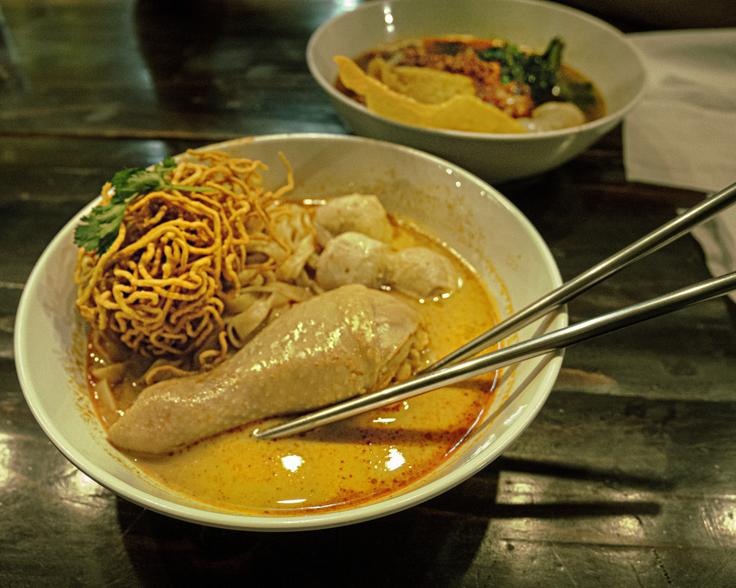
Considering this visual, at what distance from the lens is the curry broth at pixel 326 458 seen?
45.6 inches

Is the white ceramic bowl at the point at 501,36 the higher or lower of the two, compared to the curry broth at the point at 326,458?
higher

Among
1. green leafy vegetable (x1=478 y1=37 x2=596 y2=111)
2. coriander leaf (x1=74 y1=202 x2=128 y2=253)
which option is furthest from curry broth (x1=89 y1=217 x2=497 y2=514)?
green leafy vegetable (x1=478 y1=37 x2=596 y2=111)

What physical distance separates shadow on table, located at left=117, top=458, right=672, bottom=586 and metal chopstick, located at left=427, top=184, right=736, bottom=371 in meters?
0.35

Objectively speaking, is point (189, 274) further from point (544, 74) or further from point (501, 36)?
point (501, 36)

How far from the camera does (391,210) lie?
1941 mm

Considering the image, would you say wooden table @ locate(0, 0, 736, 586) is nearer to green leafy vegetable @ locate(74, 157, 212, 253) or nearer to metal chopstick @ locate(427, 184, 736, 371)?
metal chopstick @ locate(427, 184, 736, 371)

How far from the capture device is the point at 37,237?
1.97 metres

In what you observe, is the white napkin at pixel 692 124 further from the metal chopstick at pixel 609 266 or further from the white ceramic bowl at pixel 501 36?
the metal chopstick at pixel 609 266

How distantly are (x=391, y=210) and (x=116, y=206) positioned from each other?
0.91 meters

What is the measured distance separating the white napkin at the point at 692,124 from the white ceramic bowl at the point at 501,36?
204 millimetres

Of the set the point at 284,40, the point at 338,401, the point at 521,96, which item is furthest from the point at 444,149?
the point at 284,40

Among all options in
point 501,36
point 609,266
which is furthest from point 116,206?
point 501,36

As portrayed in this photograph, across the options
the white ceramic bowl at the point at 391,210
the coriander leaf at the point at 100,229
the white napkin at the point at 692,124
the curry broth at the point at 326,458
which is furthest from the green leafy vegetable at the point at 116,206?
the white napkin at the point at 692,124

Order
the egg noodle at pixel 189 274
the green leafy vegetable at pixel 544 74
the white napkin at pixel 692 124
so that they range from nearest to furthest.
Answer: the egg noodle at pixel 189 274 < the white napkin at pixel 692 124 < the green leafy vegetable at pixel 544 74
